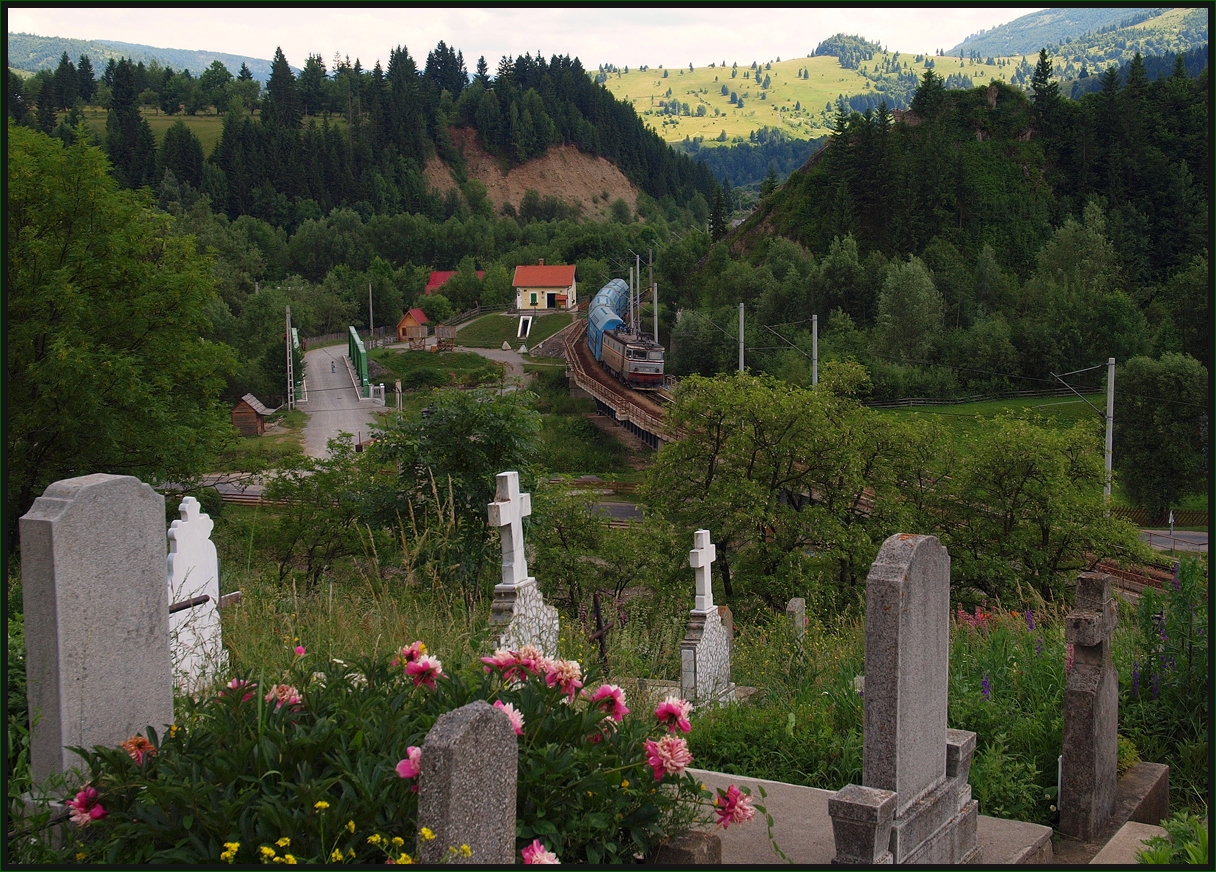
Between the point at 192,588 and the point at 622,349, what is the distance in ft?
153

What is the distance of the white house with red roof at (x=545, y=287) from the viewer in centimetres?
9638

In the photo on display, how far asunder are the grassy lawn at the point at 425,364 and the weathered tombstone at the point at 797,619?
52840 mm

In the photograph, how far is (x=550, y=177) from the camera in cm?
15762

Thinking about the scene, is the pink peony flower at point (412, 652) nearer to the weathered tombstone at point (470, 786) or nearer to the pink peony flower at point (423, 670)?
the pink peony flower at point (423, 670)

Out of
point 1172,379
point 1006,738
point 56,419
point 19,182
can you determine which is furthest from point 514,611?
point 1172,379

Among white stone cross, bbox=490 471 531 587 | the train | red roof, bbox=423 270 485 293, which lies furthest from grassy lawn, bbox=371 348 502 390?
white stone cross, bbox=490 471 531 587

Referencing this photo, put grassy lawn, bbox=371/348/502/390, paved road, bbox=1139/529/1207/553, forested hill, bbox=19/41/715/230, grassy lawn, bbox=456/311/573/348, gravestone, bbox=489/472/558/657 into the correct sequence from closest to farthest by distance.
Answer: gravestone, bbox=489/472/558/657, paved road, bbox=1139/529/1207/553, grassy lawn, bbox=371/348/502/390, grassy lawn, bbox=456/311/573/348, forested hill, bbox=19/41/715/230

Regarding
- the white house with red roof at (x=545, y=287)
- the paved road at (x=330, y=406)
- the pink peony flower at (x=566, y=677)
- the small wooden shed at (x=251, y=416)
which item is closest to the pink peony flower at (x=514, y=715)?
the pink peony flower at (x=566, y=677)

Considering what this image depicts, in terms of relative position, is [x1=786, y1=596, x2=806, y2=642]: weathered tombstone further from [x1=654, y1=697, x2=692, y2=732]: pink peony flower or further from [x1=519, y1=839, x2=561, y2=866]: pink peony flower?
[x1=519, y1=839, x2=561, y2=866]: pink peony flower

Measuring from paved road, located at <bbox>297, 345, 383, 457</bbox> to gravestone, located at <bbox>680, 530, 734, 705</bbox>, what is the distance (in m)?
29.4

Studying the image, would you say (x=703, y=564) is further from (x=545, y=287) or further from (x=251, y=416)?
(x=545, y=287)

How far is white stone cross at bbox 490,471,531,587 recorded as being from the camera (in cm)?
835

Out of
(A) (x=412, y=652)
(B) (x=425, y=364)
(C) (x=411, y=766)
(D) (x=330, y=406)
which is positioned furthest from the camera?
(B) (x=425, y=364)

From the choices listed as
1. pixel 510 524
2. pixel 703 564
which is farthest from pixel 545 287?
pixel 510 524
